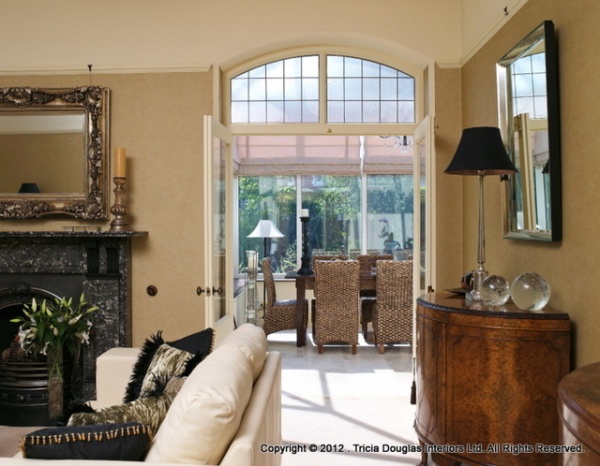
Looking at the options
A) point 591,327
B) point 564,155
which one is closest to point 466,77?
point 564,155

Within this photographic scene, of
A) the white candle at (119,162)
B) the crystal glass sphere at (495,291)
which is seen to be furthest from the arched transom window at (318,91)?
the crystal glass sphere at (495,291)

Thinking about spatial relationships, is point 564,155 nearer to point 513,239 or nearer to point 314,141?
point 513,239

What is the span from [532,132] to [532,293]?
2.82 feet

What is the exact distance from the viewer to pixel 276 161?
8.84 m

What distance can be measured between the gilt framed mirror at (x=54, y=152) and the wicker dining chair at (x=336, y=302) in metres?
2.48

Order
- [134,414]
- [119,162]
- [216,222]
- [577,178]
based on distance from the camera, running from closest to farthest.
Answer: [134,414] < [577,178] < [216,222] < [119,162]

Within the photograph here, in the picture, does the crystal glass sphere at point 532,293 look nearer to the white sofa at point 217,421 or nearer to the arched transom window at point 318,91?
the white sofa at point 217,421

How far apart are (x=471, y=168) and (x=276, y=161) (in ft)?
19.2

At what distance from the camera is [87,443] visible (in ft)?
5.88

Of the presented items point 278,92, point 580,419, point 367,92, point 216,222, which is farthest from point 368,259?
point 580,419

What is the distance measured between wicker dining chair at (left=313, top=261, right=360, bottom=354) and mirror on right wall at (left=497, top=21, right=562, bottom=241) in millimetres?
2982

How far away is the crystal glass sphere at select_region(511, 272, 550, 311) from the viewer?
2.87 meters

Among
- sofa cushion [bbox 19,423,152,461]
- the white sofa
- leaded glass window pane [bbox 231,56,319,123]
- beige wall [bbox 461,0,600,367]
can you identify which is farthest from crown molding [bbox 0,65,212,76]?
sofa cushion [bbox 19,423,152,461]

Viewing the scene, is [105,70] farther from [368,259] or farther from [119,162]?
[368,259]
